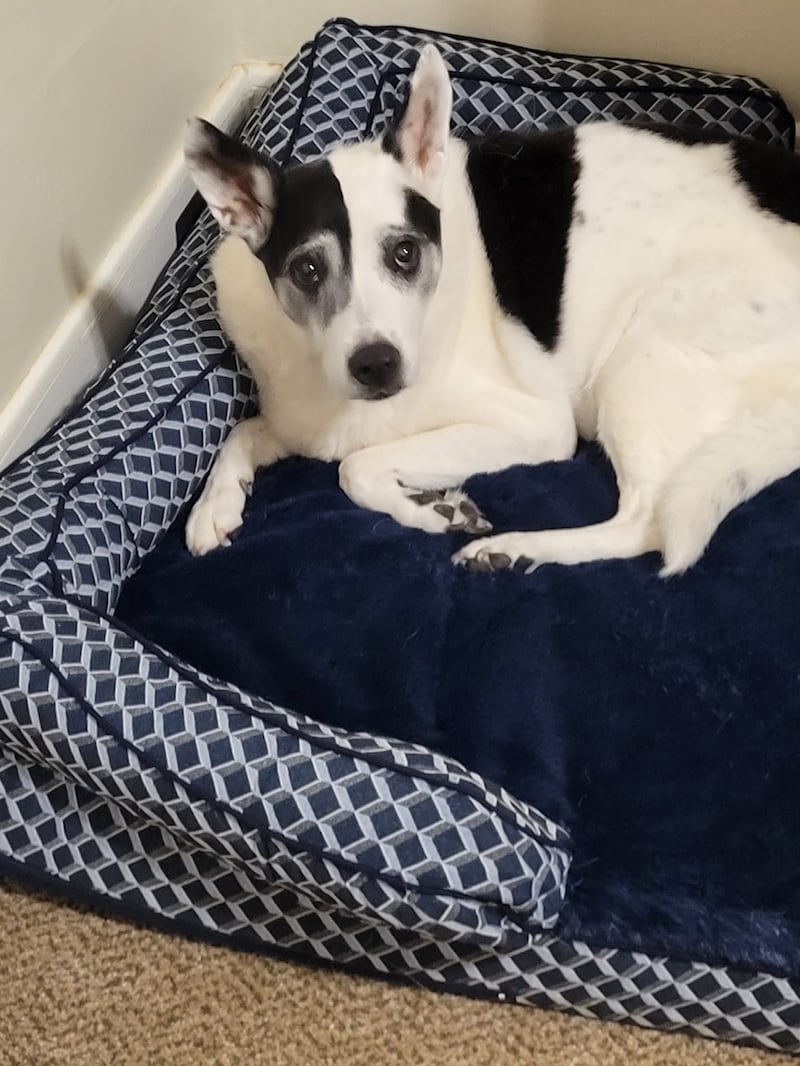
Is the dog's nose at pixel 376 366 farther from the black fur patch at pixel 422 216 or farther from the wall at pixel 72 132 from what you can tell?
the wall at pixel 72 132

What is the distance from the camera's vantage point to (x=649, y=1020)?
5.60ft

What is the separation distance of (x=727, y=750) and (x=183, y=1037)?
99cm

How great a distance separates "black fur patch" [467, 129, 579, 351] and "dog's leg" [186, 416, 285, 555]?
0.61 m

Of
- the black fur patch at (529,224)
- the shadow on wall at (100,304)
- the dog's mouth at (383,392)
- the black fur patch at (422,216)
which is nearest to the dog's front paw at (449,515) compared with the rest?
the dog's mouth at (383,392)

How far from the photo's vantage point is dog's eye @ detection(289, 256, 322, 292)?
79.7 inches

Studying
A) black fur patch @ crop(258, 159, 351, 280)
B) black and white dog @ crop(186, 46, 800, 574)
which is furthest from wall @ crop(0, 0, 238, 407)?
black fur patch @ crop(258, 159, 351, 280)

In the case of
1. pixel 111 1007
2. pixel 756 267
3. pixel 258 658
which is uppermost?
pixel 756 267

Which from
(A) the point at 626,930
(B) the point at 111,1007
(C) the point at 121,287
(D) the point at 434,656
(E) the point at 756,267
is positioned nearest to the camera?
(A) the point at 626,930

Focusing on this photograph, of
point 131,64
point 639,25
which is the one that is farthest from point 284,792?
point 639,25

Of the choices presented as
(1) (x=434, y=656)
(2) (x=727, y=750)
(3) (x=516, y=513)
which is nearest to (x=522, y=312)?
(3) (x=516, y=513)

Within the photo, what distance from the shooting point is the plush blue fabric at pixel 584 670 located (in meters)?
1.70

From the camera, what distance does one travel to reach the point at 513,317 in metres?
2.31

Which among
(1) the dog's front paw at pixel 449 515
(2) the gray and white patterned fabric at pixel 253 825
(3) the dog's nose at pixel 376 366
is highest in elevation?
(3) the dog's nose at pixel 376 366

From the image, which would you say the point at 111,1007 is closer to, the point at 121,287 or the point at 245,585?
the point at 245,585
